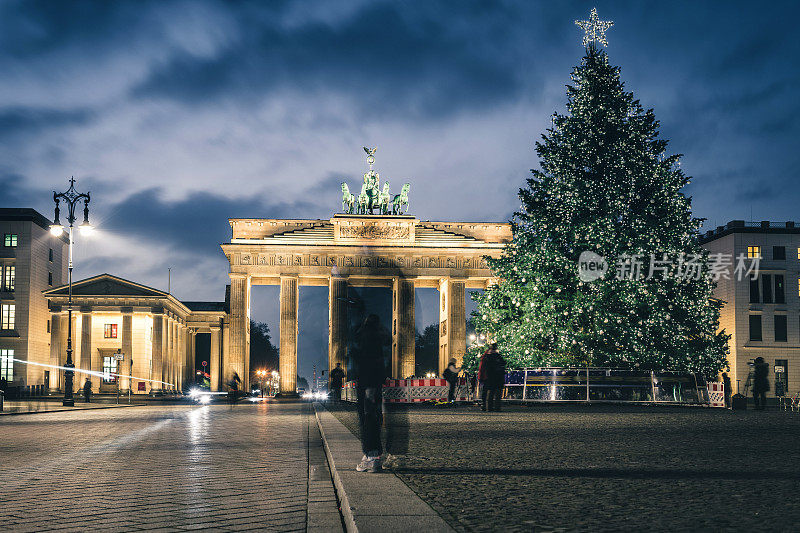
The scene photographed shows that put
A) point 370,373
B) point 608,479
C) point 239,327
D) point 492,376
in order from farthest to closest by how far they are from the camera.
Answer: point 239,327 < point 492,376 < point 370,373 < point 608,479

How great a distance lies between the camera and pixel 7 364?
2825 inches

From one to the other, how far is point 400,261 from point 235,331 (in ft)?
51.8

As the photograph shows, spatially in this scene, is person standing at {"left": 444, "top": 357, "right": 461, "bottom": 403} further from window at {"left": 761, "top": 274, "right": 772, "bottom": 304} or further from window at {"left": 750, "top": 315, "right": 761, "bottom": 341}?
window at {"left": 761, "top": 274, "right": 772, "bottom": 304}

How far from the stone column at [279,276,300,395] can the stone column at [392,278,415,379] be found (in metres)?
9.09

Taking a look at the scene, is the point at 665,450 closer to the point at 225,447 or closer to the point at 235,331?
the point at 225,447

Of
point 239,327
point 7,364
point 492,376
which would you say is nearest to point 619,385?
point 492,376

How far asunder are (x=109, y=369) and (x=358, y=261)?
27166 mm

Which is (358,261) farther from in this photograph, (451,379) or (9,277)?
(451,379)

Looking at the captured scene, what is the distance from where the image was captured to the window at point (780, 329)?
224ft

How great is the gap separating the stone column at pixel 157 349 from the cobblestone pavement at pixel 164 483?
195ft

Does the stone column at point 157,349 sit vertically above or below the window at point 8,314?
below

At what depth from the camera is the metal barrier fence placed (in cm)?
3039
